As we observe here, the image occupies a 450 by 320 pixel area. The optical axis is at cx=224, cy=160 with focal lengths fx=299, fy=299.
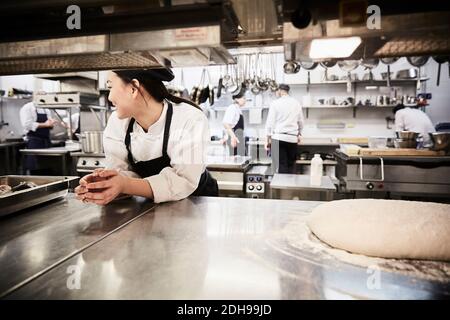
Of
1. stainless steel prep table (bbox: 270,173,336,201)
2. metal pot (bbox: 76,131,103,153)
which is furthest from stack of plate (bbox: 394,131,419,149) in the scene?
metal pot (bbox: 76,131,103,153)

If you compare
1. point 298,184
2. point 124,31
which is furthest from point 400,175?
point 124,31

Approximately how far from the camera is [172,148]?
1.42 metres

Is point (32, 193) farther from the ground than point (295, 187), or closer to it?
farther from the ground

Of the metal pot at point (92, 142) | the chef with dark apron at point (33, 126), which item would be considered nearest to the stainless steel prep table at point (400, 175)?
the metal pot at point (92, 142)

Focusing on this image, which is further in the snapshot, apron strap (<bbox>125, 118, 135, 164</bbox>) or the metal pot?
the metal pot

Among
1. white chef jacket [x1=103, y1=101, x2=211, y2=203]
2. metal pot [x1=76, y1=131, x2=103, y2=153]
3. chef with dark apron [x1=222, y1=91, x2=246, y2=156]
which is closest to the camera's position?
white chef jacket [x1=103, y1=101, x2=211, y2=203]

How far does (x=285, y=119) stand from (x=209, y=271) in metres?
3.78

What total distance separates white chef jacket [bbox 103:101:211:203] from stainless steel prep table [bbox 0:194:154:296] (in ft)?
0.42

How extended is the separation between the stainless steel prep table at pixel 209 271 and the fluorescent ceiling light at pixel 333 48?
570 mm

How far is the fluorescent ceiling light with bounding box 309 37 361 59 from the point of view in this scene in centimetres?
84

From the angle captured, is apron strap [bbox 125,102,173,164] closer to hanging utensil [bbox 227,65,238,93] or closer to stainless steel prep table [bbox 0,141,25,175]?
hanging utensil [bbox 227,65,238,93]

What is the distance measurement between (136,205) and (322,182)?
1.81 metres

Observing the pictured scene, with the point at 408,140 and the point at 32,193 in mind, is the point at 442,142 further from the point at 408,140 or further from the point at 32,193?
the point at 32,193
